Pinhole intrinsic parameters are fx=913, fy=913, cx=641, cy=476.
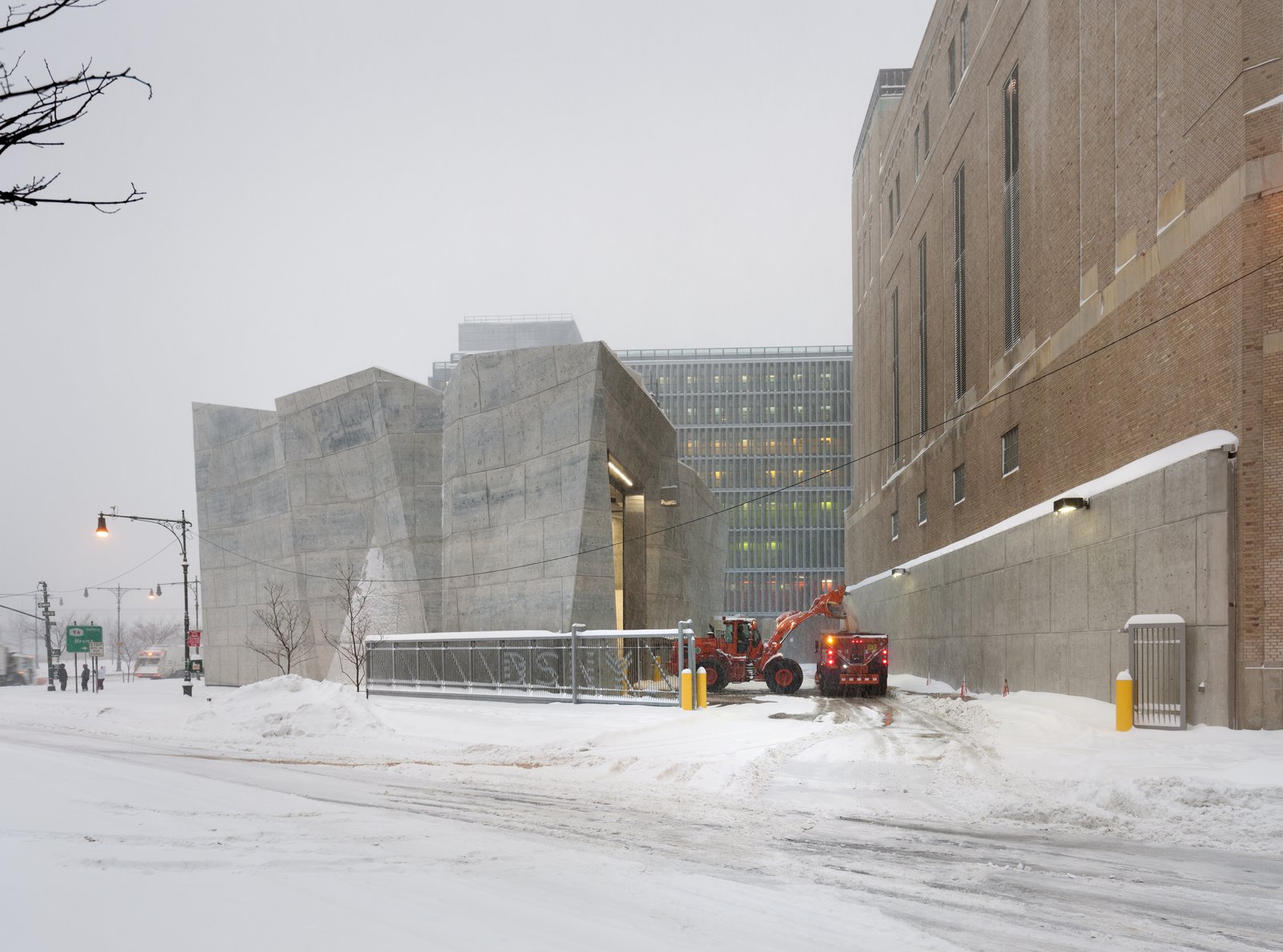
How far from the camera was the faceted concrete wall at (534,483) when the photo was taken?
32.4m

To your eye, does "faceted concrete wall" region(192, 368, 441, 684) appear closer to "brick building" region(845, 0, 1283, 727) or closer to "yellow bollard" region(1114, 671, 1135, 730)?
"brick building" region(845, 0, 1283, 727)

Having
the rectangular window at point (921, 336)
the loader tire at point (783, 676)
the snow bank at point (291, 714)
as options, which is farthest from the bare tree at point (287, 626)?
the rectangular window at point (921, 336)

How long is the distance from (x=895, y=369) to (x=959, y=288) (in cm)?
1209

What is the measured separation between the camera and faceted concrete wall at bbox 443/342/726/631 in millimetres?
32375

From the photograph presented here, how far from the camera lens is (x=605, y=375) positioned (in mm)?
33375

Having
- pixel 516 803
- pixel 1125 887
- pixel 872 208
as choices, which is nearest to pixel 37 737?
pixel 516 803

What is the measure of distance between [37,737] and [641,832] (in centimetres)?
1887

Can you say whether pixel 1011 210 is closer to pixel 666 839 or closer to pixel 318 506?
pixel 666 839

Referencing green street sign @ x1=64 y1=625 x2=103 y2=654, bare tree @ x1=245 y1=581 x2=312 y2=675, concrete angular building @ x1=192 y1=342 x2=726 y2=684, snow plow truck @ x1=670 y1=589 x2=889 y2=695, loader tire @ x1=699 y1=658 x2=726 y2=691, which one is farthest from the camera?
green street sign @ x1=64 y1=625 x2=103 y2=654

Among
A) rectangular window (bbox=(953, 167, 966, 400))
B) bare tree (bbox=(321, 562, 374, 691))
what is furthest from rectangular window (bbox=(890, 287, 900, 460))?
bare tree (bbox=(321, 562, 374, 691))

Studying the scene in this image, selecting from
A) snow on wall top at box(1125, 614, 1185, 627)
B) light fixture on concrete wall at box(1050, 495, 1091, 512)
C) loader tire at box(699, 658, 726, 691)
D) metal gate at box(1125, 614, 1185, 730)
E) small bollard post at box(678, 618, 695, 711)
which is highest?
light fixture on concrete wall at box(1050, 495, 1091, 512)

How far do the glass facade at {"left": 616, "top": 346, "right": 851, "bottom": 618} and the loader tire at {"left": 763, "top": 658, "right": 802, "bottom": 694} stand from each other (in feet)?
242

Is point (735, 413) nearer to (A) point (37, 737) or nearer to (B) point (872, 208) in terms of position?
(B) point (872, 208)

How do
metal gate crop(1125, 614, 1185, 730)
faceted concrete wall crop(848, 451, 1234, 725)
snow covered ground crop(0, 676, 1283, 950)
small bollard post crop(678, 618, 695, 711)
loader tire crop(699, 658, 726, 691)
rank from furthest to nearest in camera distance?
loader tire crop(699, 658, 726, 691) → small bollard post crop(678, 618, 695, 711) → metal gate crop(1125, 614, 1185, 730) → faceted concrete wall crop(848, 451, 1234, 725) → snow covered ground crop(0, 676, 1283, 950)
